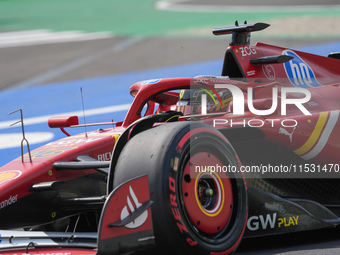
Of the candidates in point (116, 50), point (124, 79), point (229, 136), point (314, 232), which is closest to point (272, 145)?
point (229, 136)

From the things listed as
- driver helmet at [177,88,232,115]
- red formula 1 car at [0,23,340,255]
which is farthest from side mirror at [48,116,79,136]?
driver helmet at [177,88,232,115]

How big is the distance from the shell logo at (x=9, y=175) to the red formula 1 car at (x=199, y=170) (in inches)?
0.6

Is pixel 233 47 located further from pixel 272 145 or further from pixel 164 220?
pixel 164 220

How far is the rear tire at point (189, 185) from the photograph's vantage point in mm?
3516

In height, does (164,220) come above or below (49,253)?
above

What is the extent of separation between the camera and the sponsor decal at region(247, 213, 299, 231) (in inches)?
177

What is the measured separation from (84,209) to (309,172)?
1892 mm

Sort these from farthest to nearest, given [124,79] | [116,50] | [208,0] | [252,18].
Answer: [208,0] → [252,18] → [116,50] → [124,79]

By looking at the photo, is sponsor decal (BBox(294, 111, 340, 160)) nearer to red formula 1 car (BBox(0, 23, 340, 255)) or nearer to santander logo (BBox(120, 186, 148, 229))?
red formula 1 car (BBox(0, 23, 340, 255))

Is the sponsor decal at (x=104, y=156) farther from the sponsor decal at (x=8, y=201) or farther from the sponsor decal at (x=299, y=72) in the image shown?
the sponsor decal at (x=299, y=72)

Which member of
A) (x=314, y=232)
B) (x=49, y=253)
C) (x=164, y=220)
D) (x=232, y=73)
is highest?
(x=232, y=73)

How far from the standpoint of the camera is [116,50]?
51.2 ft

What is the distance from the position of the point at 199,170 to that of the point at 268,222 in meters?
0.97

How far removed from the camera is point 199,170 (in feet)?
12.8
